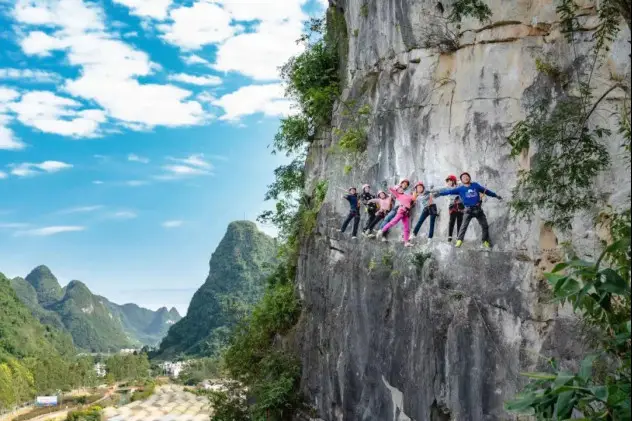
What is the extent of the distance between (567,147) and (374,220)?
4.38m

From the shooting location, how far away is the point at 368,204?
9711 millimetres

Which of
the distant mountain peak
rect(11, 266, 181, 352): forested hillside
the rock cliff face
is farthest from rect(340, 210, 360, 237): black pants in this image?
the distant mountain peak

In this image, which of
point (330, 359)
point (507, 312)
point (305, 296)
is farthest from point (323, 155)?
point (507, 312)

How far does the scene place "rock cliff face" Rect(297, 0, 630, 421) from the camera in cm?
638

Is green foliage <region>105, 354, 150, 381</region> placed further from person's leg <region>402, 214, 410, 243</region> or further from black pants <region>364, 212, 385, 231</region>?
person's leg <region>402, 214, 410, 243</region>

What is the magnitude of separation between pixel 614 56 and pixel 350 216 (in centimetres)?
544

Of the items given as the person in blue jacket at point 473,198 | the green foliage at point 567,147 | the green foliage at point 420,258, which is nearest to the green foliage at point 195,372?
the green foliage at point 420,258

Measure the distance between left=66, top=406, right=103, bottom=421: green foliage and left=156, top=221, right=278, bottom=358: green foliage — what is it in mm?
26208

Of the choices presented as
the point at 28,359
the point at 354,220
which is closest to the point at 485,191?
the point at 354,220

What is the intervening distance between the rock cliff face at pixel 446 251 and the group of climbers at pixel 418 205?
0.61 feet

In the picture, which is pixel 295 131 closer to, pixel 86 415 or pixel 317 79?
pixel 317 79

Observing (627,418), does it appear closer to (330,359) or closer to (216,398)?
(330,359)

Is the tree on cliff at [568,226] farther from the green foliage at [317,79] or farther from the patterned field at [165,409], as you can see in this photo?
the patterned field at [165,409]

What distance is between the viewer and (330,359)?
10742 mm
